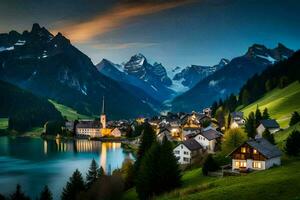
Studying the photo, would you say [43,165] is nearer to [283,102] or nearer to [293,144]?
[293,144]

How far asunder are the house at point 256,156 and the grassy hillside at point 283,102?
45569mm

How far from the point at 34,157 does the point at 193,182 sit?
280 feet

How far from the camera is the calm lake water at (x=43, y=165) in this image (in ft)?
281

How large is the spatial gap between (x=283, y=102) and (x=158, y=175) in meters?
86.8

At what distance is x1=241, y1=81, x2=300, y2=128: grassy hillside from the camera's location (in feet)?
395

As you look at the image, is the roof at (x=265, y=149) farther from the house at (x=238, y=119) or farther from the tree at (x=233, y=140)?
the house at (x=238, y=119)

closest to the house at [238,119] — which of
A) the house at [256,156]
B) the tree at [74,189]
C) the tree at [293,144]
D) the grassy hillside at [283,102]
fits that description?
the grassy hillside at [283,102]

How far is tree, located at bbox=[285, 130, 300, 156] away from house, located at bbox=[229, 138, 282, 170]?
7.08 ft

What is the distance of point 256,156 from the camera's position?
61.8 m

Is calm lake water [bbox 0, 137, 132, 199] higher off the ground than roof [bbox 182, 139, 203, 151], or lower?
lower

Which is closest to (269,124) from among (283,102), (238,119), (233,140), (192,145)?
(192,145)

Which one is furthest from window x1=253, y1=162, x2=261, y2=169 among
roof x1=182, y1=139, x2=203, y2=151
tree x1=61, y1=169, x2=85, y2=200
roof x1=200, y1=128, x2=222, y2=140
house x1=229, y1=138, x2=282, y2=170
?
roof x1=200, y1=128, x2=222, y2=140

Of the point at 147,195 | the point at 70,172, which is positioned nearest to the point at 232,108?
the point at 70,172

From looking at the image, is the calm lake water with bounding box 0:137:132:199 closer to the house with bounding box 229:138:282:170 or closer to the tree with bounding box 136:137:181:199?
the tree with bounding box 136:137:181:199
